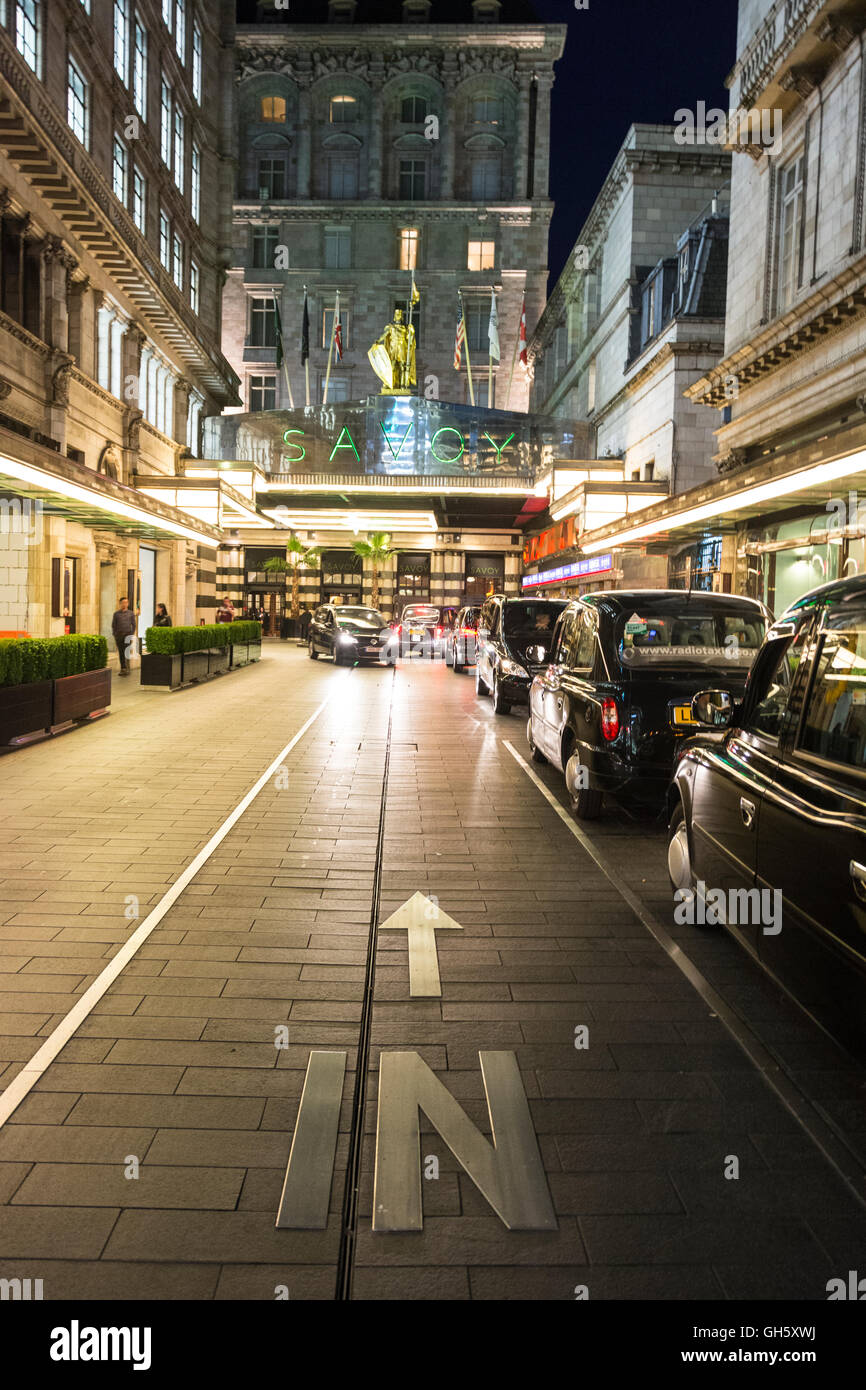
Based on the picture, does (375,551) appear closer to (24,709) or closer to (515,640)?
(515,640)

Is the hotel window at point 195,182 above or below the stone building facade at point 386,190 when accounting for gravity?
below

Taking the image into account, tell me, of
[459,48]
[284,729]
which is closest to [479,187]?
[459,48]

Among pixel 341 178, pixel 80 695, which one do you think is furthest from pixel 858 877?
pixel 341 178

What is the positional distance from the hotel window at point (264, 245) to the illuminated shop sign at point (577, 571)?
3421cm

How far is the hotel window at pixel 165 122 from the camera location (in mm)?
33281

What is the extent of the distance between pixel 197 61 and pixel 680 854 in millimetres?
42782

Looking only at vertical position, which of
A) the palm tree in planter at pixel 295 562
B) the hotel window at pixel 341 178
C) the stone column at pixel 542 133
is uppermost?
the stone column at pixel 542 133

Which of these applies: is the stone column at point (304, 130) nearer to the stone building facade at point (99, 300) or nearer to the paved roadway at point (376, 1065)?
the stone building facade at point (99, 300)

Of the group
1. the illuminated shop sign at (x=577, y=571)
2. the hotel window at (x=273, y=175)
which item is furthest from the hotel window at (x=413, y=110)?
the illuminated shop sign at (x=577, y=571)

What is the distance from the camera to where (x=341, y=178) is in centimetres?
6481

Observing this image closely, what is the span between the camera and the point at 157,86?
1268 inches

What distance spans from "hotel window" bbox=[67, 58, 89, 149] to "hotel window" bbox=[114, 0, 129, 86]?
326 centimetres

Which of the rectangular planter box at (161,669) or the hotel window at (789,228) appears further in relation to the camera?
the rectangular planter box at (161,669)
